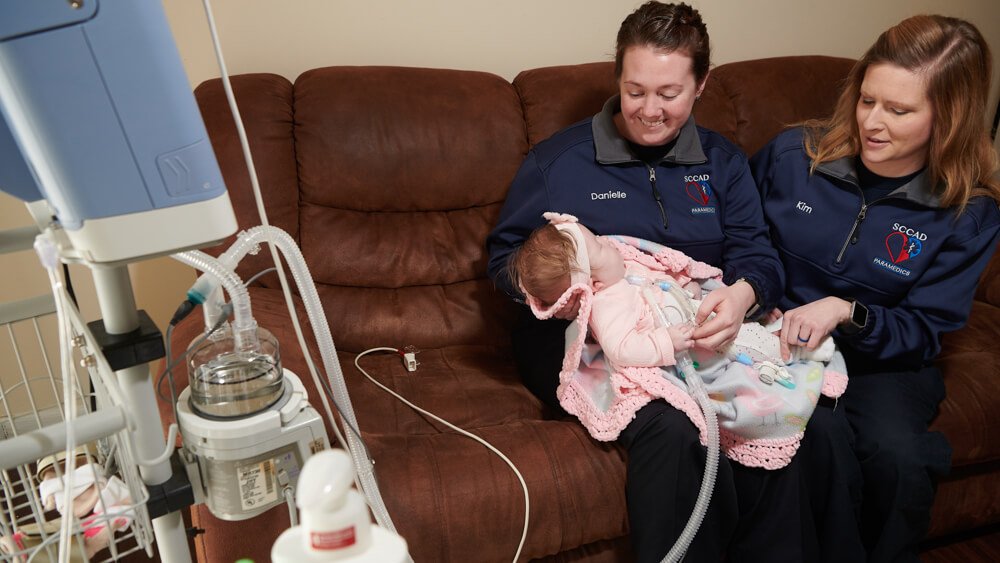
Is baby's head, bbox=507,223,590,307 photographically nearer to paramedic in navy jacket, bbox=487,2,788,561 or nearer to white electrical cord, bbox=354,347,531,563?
paramedic in navy jacket, bbox=487,2,788,561

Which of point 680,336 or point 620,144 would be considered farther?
point 620,144

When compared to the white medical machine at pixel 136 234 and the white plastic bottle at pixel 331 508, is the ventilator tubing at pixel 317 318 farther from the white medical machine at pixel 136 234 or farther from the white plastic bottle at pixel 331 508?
the white plastic bottle at pixel 331 508

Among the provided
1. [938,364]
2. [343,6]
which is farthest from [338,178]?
[938,364]

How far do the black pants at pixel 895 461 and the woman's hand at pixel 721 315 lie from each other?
36 cm

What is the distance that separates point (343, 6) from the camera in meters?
1.98

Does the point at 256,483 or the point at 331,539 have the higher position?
the point at 331,539

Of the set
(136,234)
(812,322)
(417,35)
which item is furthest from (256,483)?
(417,35)

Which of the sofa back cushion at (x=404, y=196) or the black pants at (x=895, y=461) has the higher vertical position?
the sofa back cushion at (x=404, y=196)

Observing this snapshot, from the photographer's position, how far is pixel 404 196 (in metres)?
1.89

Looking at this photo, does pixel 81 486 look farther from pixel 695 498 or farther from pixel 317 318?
pixel 695 498

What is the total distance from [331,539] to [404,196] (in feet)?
4.71

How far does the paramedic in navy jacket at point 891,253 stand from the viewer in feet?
4.75

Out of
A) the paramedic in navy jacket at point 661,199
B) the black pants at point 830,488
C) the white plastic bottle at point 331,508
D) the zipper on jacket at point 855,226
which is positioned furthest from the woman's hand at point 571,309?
the white plastic bottle at point 331,508

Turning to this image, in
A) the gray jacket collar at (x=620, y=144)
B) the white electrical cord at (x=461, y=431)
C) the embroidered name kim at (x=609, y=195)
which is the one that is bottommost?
the white electrical cord at (x=461, y=431)
